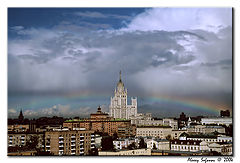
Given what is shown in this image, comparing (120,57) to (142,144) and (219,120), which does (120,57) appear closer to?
(142,144)

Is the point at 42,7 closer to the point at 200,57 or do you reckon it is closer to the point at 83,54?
the point at 83,54

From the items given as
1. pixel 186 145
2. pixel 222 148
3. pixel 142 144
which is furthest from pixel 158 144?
pixel 222 148

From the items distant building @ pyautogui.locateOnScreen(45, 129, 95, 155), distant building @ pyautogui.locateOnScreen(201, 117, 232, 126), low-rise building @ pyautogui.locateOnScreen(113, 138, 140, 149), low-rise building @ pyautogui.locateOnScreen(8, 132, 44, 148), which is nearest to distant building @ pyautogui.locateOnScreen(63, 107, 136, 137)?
distant building @ pyautogui.locateOnScreen(45, 129, 95, 155)

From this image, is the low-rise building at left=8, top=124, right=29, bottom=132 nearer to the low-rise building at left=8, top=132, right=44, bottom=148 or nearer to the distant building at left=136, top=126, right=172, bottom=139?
the low-rise building at left=8, top=132, right=44, bottom=148

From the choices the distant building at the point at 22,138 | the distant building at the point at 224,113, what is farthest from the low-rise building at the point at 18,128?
the distant building at the point at 224,113

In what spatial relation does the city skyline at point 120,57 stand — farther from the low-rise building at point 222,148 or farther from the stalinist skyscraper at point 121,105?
the low-rise building at point 222,148

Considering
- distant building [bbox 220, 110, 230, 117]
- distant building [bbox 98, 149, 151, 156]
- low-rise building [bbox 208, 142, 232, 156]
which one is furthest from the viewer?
distant building [bbox 220, 110, 230, 117]

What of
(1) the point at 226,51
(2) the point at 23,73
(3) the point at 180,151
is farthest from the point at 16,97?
(1) the point at 226,51
